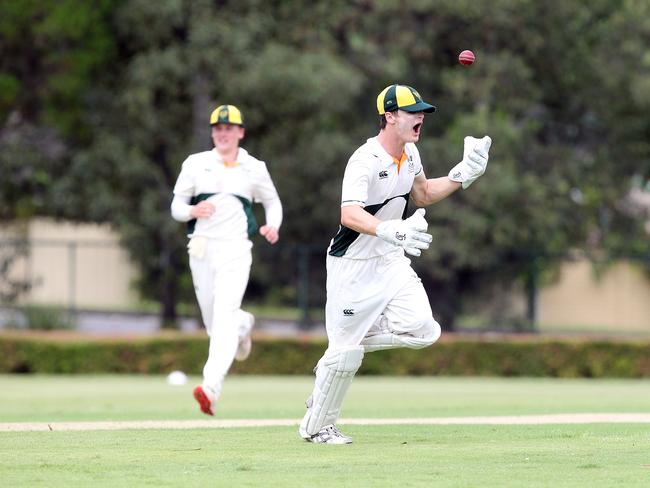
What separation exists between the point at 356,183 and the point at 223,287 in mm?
3427

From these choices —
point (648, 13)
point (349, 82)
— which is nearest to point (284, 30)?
point (349, 82)

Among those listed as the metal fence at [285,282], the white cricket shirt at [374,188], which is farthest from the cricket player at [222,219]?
the metal fence at [285,282]

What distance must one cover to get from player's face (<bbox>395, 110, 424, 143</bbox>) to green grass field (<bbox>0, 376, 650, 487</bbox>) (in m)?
1.86

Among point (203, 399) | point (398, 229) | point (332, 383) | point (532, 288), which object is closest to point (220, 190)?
point (203, 399)

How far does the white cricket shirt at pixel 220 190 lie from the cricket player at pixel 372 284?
310 centimetres

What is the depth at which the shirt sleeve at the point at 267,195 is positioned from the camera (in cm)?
1156

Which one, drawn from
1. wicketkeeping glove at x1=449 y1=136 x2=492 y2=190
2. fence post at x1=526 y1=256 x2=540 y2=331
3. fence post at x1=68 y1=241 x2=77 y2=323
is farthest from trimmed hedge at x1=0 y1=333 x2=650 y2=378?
wicketkeeping glove at x1=449 y1=136 x2=492 y2=190

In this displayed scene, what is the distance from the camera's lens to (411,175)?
Result: 8.50m

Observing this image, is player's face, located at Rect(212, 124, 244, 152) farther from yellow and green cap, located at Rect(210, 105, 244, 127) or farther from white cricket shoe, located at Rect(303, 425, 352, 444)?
white cricket shoe, located at Rect(303, 425, 352, 444)

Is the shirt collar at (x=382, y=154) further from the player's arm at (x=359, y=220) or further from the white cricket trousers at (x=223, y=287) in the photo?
the white cricket trousers at (x=223, y=287)

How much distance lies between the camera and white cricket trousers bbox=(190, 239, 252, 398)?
36.4ft

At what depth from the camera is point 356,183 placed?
318 inches

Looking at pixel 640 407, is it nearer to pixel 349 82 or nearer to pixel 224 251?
pixel 224 251

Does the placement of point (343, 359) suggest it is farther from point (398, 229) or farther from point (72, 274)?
point (72, 274)
